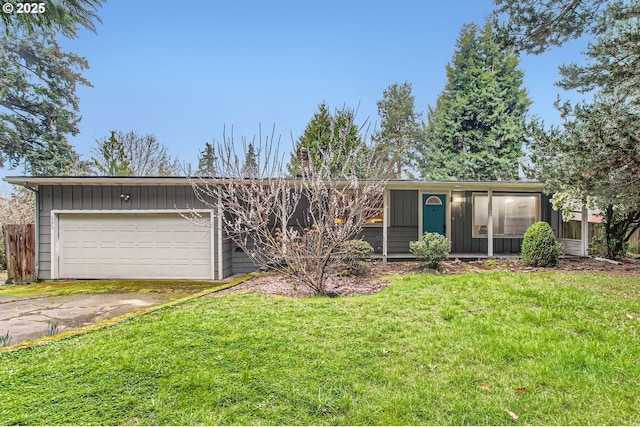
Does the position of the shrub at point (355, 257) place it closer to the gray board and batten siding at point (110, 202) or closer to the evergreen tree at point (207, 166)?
the gray board and batten siding at point (110, 202)

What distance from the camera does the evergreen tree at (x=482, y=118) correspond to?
17.8 m

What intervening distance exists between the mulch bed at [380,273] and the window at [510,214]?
152 centimetres

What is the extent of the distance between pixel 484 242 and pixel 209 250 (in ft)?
28.1

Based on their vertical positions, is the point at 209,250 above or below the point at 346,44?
below

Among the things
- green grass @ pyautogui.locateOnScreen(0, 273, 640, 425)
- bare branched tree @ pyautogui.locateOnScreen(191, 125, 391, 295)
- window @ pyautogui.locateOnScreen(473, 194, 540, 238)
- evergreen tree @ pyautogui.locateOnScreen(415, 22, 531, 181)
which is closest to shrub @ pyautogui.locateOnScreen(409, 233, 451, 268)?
bare branched tree @ pyautogui.locateOnScreen(191, 125, 391, 295)

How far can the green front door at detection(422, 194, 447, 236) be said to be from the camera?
10.3m

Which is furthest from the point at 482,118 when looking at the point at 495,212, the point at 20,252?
the point at 20,252

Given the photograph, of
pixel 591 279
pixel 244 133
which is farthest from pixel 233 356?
pixel 591 279

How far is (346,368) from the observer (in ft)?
9.31

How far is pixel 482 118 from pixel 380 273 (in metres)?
14.6

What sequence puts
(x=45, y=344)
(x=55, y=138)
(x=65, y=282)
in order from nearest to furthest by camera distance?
(x=45, y=344) → (x=65, y=282) → (x=55, y=138)

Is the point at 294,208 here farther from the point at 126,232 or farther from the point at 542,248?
the point at 542,248

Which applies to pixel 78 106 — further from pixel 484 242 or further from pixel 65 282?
pixel 484 242

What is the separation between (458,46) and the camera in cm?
2056
